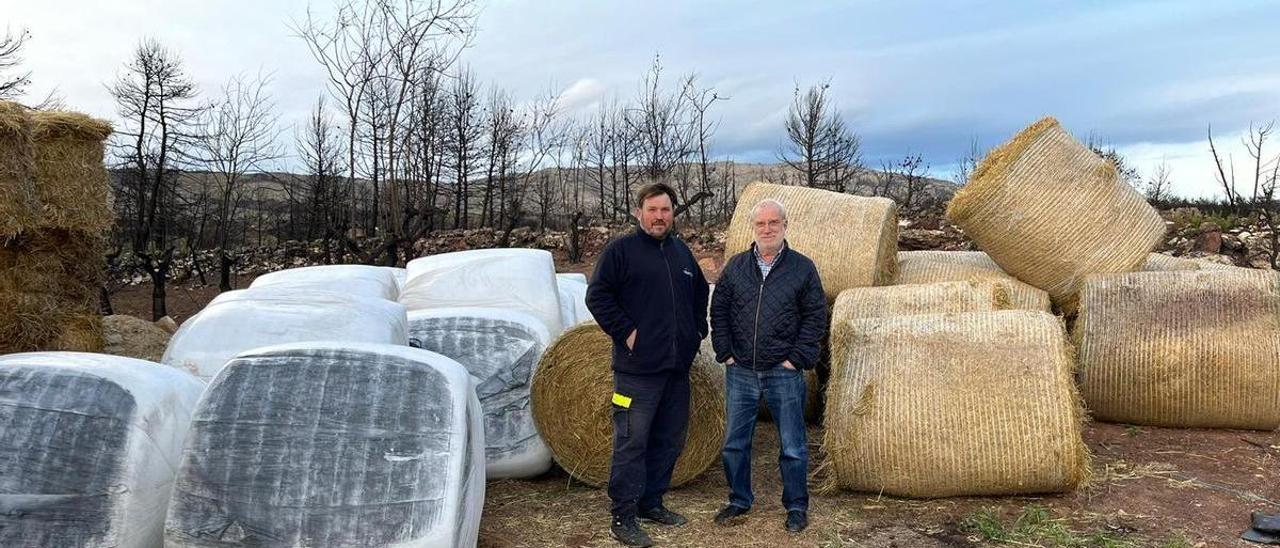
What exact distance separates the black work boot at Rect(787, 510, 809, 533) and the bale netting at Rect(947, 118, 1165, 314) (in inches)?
119

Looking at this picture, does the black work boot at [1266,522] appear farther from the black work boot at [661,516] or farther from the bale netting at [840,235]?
the bale netting at [840,235]

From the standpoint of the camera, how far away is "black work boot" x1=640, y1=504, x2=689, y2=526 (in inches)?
192

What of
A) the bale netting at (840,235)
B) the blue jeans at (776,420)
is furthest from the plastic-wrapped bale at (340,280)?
the blue jeans at (776,420)

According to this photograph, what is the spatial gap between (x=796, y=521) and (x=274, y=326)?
285 cm

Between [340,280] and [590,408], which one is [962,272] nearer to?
[590,408]

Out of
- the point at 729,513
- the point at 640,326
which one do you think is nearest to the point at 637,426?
the point at 640,326

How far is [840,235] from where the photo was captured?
23.2ft

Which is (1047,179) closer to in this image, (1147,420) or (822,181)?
(1147,420)

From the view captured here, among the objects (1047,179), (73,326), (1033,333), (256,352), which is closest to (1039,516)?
(1033,333)

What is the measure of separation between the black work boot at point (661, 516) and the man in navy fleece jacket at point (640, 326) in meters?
0.16

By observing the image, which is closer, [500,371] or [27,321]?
[500,371]

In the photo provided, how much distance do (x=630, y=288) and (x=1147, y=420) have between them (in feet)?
12.6

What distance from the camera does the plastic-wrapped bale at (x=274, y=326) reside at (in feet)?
16.5

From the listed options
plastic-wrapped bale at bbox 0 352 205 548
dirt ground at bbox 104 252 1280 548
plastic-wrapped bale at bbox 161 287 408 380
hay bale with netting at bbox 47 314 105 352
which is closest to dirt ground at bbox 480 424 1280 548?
dirt ground at bbox 104 252 1280 548
